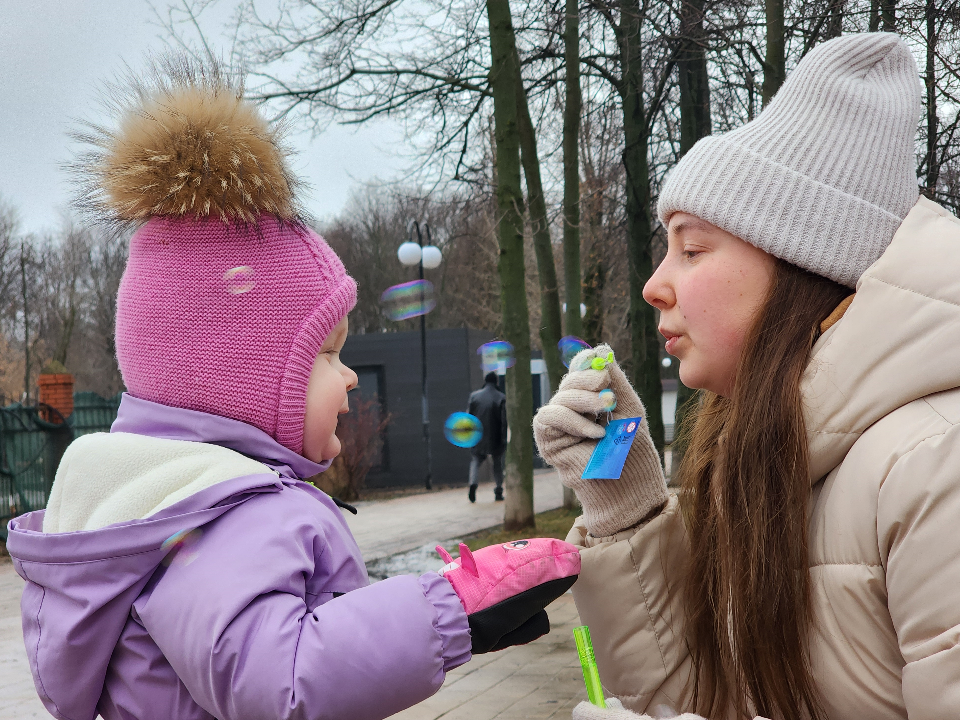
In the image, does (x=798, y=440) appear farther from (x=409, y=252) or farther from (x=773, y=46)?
(x=409, y=252)

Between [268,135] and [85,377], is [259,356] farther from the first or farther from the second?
[85,377]

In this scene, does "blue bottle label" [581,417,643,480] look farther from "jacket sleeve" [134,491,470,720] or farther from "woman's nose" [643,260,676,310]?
"jacket sleeve" [134,491,470,720]

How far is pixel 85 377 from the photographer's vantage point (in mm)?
43062

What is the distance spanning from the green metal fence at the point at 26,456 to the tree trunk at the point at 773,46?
8.82 metres

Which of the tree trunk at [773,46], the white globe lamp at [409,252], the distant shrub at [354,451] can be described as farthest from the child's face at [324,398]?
the white globe lamp at [409,252]

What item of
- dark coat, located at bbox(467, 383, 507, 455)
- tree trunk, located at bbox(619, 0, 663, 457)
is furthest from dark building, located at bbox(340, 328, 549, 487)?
tree trunk, located at bbox(619, 0, 663, 457)

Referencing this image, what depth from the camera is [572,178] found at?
37.3ft

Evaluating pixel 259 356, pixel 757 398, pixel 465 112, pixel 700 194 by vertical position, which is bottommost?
pixel 757 398

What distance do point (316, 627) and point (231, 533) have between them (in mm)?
218

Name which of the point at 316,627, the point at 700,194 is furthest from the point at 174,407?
the point at 700,194

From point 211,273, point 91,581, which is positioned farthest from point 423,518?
point 91,581

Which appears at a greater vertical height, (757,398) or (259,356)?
(259,356)

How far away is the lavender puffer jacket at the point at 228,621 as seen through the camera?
1.34 metres

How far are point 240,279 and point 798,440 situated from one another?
109 cm
